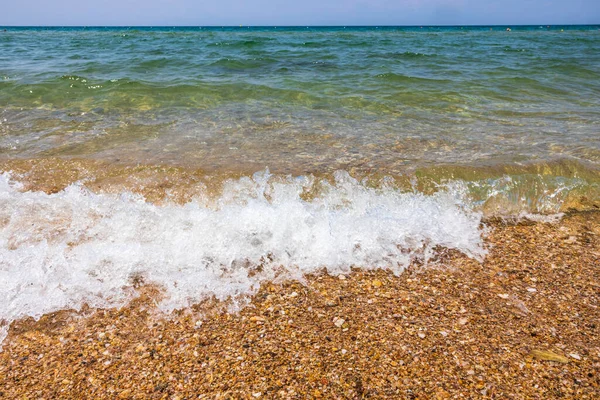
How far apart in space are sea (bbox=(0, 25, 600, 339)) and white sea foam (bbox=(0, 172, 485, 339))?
0.05ft

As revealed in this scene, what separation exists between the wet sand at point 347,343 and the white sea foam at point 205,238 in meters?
0.19

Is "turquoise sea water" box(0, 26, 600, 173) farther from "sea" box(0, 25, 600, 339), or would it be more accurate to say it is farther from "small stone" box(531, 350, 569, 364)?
"small stone" box(531, 350, 569, 364)

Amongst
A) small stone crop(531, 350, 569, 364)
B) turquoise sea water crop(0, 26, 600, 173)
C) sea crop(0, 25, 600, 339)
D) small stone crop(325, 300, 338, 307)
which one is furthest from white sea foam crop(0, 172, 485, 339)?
small stone crop(531, 350, 569, 364)

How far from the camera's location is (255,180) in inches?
183

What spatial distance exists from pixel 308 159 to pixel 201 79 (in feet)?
20.5

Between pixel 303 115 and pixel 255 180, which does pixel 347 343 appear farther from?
pixel 303 115

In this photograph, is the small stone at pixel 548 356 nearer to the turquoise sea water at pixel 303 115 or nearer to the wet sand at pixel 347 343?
the wet sand at pixel 347 343

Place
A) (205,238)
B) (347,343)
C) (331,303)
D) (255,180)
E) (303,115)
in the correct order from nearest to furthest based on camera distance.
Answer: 1. (347,343)
2. (331,303)
3. (205,238)
4. (255,180)
5. (303,115)

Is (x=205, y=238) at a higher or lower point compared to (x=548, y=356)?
higher

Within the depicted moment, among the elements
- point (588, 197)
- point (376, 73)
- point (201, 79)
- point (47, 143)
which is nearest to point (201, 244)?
point (47, 143)

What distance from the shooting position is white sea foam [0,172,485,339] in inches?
117

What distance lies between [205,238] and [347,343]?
5.50 feet

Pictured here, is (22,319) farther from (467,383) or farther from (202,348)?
(467,383)

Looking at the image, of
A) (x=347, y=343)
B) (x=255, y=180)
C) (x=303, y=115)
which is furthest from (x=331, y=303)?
(x=303, y=115)
